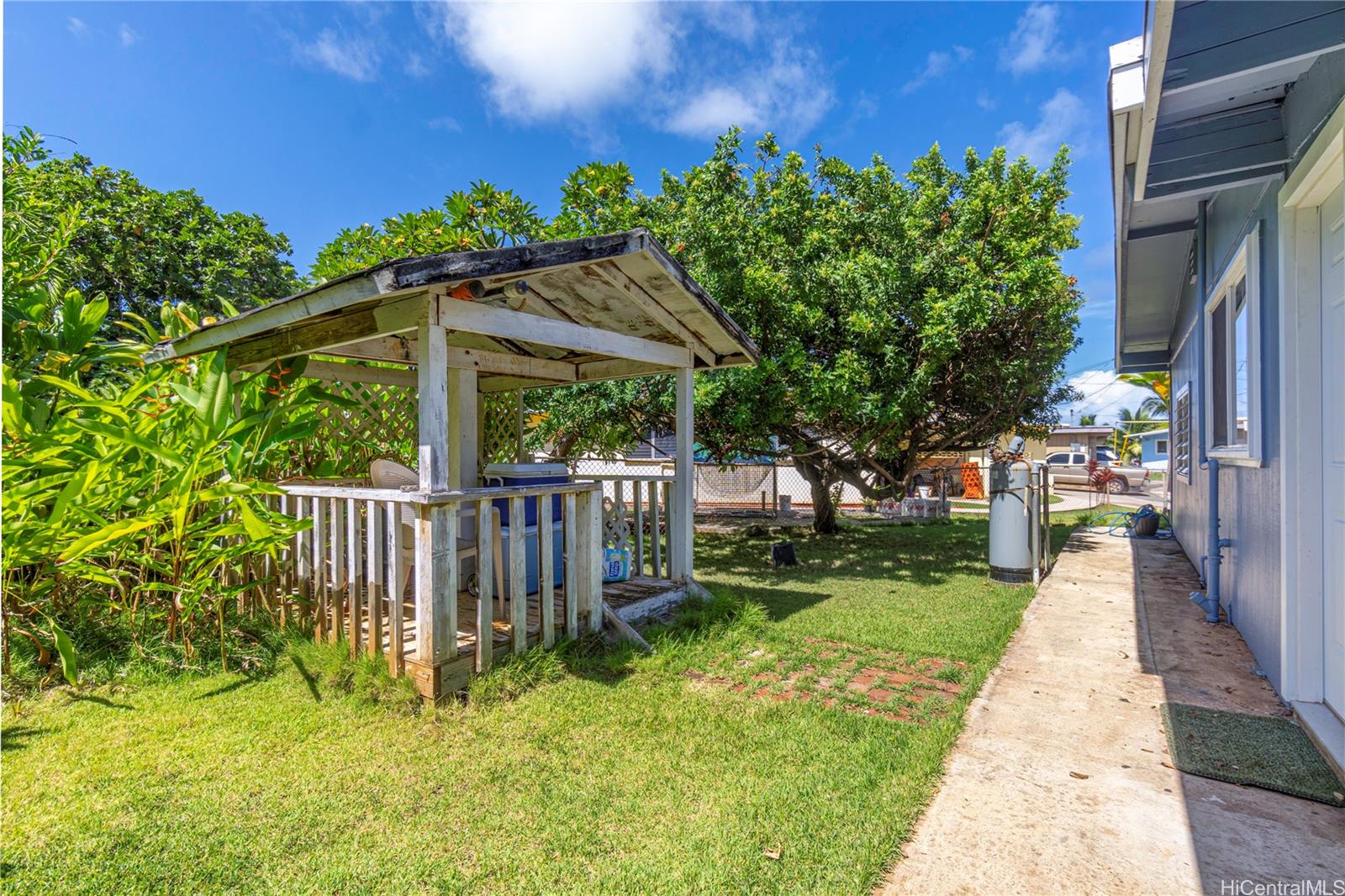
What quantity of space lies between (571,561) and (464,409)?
6.30 feet

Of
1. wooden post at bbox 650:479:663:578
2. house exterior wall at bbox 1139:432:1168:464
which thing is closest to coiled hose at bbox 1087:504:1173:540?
wooden post at bbox 650:479:663:578

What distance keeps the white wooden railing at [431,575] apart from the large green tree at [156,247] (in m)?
12.8

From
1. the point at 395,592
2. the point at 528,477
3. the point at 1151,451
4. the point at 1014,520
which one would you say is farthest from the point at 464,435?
the point at 1151,451

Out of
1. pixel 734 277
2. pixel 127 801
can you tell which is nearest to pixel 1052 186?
pixel 734 277

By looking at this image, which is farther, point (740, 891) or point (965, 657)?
point (965, 657)

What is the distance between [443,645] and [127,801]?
1346 millimetres

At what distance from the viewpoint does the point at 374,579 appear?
11.8 feet

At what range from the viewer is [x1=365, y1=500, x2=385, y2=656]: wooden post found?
11.8ft

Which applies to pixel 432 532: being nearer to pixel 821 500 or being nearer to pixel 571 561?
pixel 571 561

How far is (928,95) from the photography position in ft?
29.6

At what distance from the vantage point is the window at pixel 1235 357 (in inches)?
141

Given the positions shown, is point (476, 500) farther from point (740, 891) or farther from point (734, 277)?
point (734, 277)

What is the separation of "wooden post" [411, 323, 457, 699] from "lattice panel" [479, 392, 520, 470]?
3355mm

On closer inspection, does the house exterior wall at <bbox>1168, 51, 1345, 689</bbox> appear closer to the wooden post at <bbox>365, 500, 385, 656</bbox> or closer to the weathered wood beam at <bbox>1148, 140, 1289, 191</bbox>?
the weathered wood beam at <bbox>1148, 140, 1289, 191</bbox>
